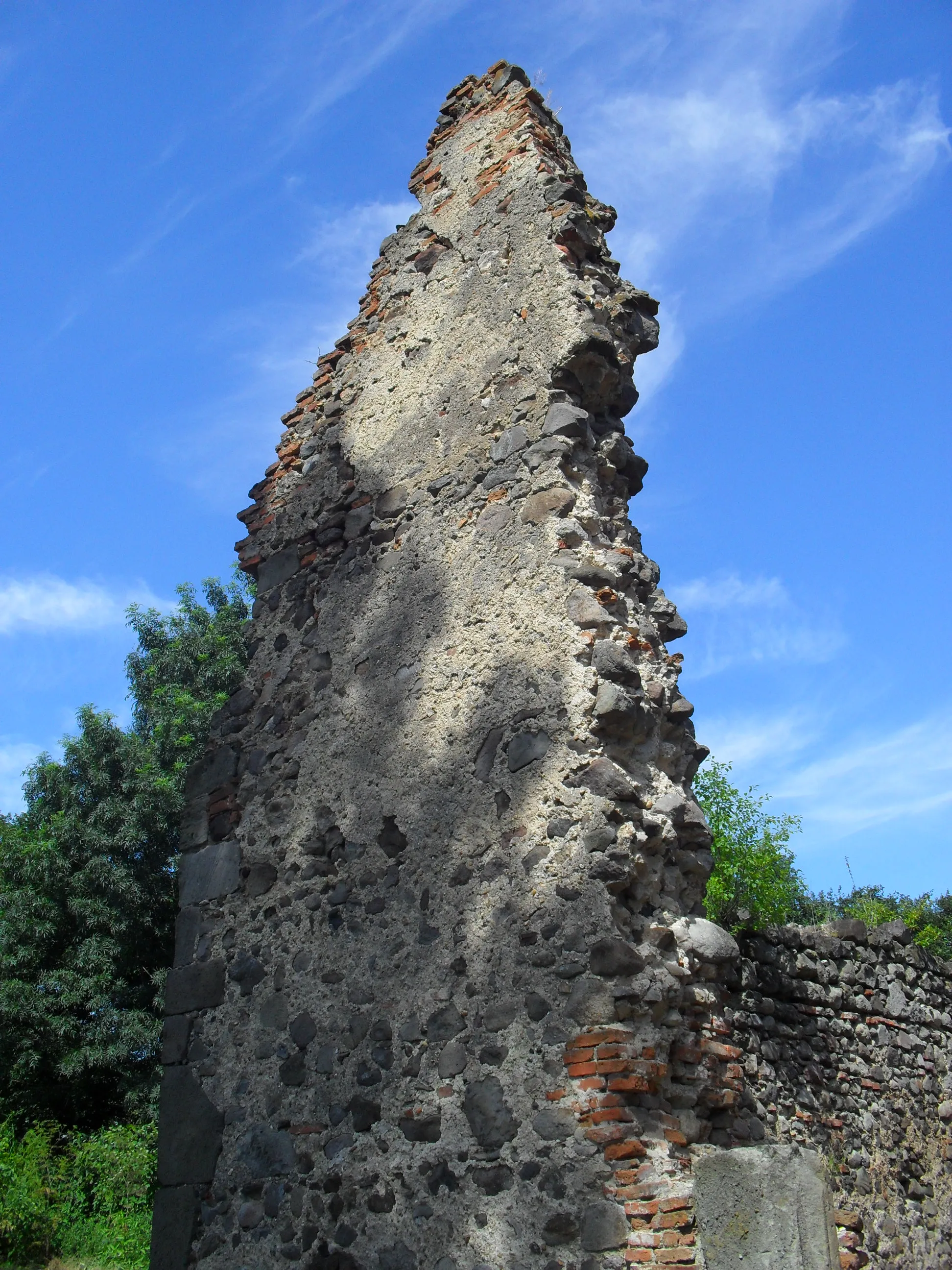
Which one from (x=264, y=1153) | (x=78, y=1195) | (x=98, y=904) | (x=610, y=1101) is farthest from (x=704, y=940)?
(x=98, y=904)

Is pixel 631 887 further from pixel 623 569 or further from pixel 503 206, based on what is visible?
pixel 503 206

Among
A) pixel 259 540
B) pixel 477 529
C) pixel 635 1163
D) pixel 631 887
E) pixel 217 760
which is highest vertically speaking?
pixel 259 540

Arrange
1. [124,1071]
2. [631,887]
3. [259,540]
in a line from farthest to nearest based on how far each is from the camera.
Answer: [124,1071] < [259,540] < [631,887]

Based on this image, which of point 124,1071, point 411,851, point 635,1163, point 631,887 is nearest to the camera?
point 635,1163

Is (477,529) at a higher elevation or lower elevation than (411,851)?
higher

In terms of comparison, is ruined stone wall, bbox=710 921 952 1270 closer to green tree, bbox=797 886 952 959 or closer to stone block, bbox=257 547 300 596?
stone block, bbox=257 547 300 596

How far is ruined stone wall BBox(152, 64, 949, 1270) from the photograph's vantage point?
360cm

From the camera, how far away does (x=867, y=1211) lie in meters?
4.96

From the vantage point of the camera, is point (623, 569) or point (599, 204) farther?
point (599, 204)

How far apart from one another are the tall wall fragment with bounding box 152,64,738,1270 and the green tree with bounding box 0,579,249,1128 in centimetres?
813

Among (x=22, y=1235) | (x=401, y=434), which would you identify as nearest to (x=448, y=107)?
(x=401, y=434)

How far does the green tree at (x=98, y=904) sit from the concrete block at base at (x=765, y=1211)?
1052cm

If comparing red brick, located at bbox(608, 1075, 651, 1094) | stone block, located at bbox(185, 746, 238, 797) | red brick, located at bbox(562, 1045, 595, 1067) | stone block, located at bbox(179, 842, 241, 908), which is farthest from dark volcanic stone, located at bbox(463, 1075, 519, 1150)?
stone block, located at bbox(185, 746, 238, 797)

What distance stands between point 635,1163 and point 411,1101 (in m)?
0.96
